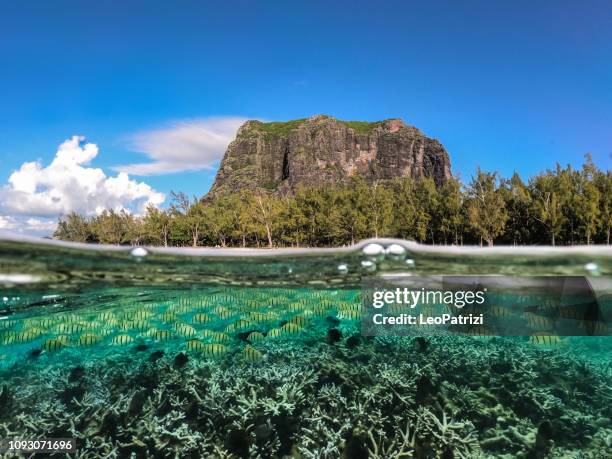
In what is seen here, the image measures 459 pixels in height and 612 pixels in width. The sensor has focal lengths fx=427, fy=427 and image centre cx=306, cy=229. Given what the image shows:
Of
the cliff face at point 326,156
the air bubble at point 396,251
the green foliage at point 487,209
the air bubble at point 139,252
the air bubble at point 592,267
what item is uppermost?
the cliff face at point 326,156

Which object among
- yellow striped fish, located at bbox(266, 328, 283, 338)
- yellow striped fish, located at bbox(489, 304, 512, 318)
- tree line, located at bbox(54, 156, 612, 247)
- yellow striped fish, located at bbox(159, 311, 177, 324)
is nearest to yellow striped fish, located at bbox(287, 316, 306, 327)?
yellow striped fish, located at bbox(266, 328, 283, 338)

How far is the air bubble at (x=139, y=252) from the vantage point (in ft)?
25.5

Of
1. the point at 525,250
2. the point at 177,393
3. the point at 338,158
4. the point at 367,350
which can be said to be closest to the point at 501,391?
the point at 367,350

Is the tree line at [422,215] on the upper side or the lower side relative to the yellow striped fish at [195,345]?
upper

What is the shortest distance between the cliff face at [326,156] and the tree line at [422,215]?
337 ft

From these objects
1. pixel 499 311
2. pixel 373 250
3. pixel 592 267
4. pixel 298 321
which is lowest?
pixel 298 321

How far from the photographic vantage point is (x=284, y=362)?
6727 mm

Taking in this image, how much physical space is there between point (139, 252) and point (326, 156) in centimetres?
16582

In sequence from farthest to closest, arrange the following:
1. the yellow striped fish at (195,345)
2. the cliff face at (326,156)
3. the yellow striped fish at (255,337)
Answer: the cliff face at (326,156)
the yellow striped fish at (255,337)
the yellow striped fish at (195,345)

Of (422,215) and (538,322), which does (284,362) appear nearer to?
(538,322)

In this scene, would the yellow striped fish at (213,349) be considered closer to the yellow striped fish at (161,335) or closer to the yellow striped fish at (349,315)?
the yellow striped fish at (161,335)

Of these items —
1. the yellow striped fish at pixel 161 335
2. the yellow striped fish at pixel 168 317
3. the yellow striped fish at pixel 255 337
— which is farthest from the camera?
the yellow striped fish at pixel 168 317

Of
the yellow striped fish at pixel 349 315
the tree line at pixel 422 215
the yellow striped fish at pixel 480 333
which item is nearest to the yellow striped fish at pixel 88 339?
the yellow striped fish at pixel 349 315

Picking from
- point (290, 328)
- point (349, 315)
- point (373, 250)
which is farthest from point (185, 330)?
point (373, 250)
